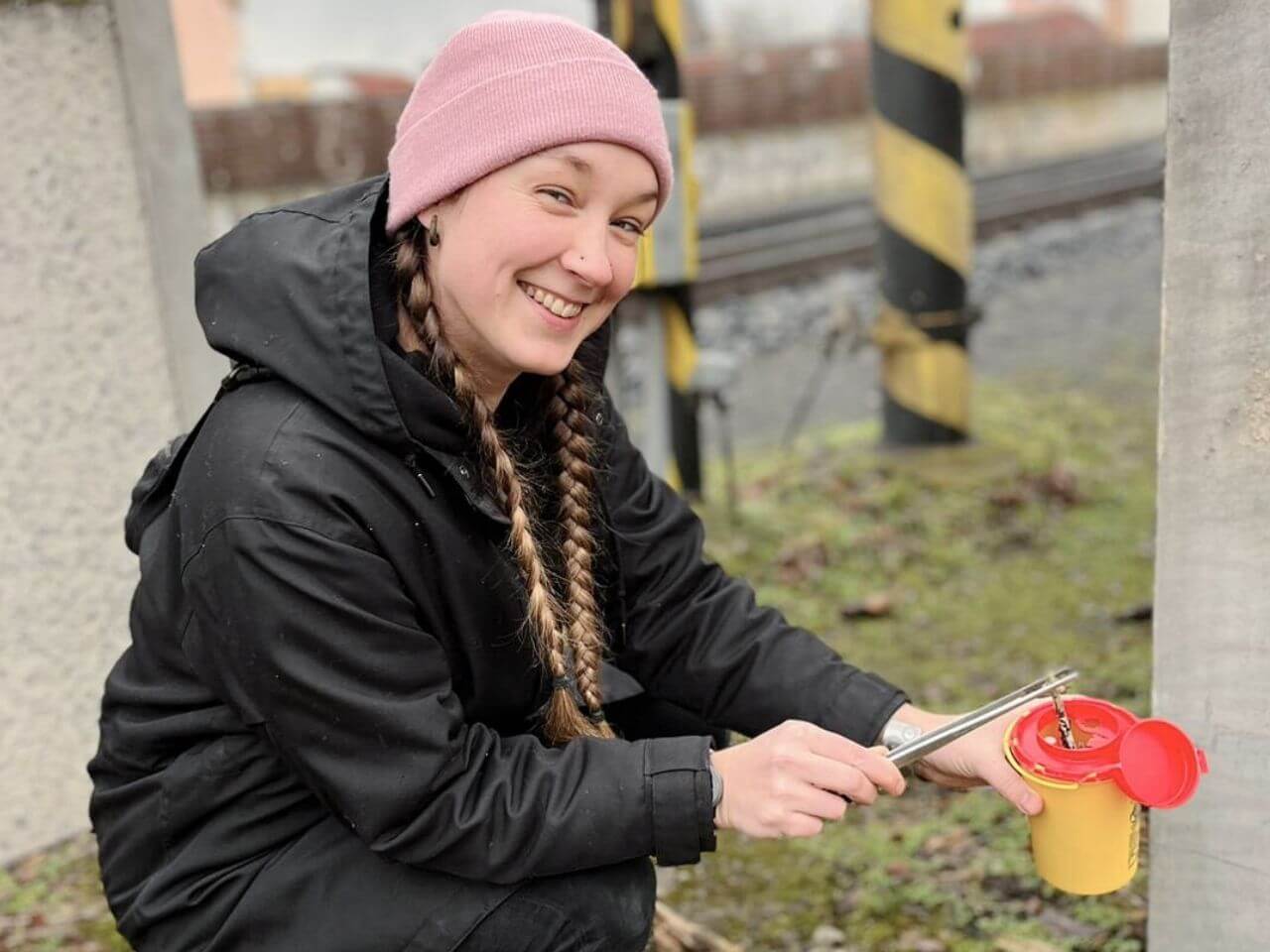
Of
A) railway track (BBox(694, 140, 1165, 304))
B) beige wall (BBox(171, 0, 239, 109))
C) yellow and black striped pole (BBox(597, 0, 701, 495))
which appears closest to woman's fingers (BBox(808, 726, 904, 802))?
yellow and black striped pole (BBox(597, 0, 701, 495))

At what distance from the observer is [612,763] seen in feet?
5.57

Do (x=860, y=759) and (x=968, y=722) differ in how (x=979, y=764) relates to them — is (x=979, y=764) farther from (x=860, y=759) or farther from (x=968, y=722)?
(x=860, y=759)

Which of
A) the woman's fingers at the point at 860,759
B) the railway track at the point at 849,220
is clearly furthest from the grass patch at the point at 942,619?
the railway track at the point at 849,220

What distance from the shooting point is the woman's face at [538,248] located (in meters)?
1.65

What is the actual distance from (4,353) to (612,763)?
1.68 meters

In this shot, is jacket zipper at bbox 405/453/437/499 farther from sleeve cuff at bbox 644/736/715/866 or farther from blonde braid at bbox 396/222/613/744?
sleeve cuff at bbox 644/736/715/866

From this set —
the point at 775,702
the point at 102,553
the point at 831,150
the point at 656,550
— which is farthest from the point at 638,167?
the point at 831,150

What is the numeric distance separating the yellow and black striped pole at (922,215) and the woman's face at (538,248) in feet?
11.9

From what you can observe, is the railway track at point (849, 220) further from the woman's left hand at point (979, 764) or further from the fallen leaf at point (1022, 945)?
the woman's left hand at point (979, 764)

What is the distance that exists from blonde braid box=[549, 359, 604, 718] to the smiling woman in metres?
0.01

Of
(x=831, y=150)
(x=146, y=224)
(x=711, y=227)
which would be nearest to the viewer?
(x=146, y=224)

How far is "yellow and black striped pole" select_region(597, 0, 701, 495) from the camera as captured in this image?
4166 mm

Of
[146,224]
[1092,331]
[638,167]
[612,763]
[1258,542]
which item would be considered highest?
[638,167]

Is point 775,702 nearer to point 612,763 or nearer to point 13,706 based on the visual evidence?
point 612,763
